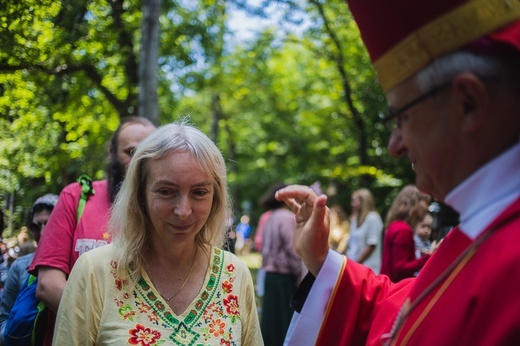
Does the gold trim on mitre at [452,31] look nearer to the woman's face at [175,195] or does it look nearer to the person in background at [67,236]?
the woman's face at [175,195]

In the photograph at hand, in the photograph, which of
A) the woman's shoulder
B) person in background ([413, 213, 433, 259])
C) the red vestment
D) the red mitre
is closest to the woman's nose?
the red mitre

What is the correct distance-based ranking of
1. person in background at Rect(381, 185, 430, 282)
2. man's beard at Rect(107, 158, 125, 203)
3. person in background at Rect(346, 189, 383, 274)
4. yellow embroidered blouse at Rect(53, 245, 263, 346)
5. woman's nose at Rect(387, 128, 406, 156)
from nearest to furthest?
woman's nose at Rect(387, 128, 406, 156), yellow embroidered blouse at Rect(53, 245, 263, 346), man's beard at Rect(107, 158, 125, 203), person in background at Rect(381, 185, 430, 282), person in background at Rect(346, 189, 383, 274)

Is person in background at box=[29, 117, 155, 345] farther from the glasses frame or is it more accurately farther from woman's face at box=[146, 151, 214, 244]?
the glasses frame

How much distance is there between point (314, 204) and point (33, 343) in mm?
1503

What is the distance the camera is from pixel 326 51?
11766 mm

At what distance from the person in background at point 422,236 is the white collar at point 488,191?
4.23 m

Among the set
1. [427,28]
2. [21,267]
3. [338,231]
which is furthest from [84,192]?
[338,231]

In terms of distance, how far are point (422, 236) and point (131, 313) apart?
3.92 m

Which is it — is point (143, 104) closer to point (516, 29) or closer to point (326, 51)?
point (516, 29)

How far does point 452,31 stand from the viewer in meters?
1.28

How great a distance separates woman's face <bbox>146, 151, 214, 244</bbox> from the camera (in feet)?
7.47

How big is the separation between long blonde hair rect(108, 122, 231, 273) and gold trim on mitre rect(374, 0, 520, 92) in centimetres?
115

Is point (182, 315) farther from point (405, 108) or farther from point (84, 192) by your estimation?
point (405, 108)

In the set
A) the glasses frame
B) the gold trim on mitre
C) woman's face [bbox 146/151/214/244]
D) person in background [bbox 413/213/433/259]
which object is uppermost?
the gold trim on mitre
